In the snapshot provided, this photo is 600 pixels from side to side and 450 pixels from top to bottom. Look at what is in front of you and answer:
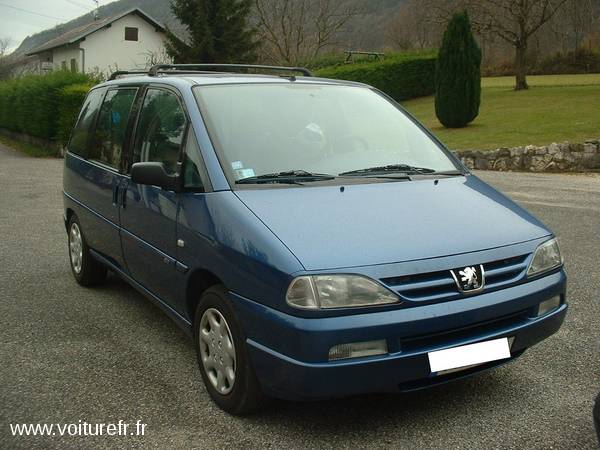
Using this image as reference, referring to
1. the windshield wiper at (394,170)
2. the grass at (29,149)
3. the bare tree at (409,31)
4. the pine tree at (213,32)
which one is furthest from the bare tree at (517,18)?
the windshield wiper at (394,170)

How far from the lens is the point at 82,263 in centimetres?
554

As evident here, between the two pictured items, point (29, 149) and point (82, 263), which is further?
point (29, 149)

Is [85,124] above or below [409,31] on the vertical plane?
below

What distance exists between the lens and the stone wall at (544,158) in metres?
14.9

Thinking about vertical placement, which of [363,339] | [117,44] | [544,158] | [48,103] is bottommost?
[363,339]

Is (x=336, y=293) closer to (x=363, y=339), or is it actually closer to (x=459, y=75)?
(x=363, y=339)

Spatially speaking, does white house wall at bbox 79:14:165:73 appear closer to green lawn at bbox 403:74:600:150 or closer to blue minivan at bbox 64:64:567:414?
green lawn at bbox 403:74:600:150

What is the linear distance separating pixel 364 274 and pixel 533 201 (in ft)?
27.7

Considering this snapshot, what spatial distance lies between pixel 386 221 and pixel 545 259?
862 mm

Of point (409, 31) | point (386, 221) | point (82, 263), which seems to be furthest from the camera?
point (409, 31)

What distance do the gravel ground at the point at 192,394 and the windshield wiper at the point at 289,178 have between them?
3.82ft

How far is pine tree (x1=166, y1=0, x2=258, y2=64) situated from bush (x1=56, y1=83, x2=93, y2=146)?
12.2 m

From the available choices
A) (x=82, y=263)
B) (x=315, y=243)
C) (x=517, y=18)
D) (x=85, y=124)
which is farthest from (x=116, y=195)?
(x=517, y=18)

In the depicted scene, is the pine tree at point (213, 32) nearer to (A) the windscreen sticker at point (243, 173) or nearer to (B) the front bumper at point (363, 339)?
(A) the windscreen sticker at point (243, 173)
